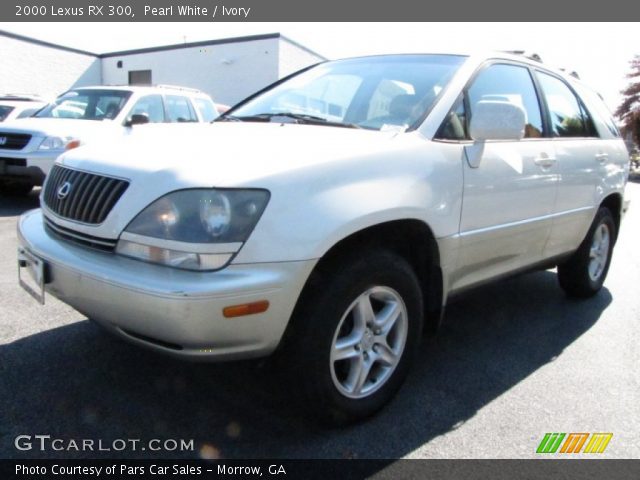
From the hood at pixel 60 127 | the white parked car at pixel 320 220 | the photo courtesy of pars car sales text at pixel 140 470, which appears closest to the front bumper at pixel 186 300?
the white parked car at pixel 320 220

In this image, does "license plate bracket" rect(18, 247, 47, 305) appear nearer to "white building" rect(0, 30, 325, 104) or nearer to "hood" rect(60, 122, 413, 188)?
"hood" rect(60, 122, 413, 188)

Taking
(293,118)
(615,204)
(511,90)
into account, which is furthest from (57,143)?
(615,204)

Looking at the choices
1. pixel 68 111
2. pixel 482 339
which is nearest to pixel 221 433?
pixel 482 339

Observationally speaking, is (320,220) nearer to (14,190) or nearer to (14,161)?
(14,161)

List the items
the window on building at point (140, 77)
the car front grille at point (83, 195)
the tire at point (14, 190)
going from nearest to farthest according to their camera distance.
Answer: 1. the car front grille at point (83, 195)
2. the tire at point (14, 190)
3. the window on building at point (140, 77)

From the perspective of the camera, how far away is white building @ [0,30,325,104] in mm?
23078

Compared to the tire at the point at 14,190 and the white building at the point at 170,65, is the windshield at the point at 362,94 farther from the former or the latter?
the white building at the point at 170,65

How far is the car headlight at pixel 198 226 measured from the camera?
194 cm

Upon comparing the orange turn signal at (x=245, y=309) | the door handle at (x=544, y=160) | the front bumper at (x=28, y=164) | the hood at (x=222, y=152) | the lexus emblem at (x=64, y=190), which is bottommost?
the front bumper at (x=28, y=164)

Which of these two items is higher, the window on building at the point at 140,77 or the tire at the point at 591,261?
the window on building at the point at 140,77

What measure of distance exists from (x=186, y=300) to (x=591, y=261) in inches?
147

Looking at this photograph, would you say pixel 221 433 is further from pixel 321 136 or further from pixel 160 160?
pixel 321 136

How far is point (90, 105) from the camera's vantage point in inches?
314

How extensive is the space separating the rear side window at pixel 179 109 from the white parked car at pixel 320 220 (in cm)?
530
